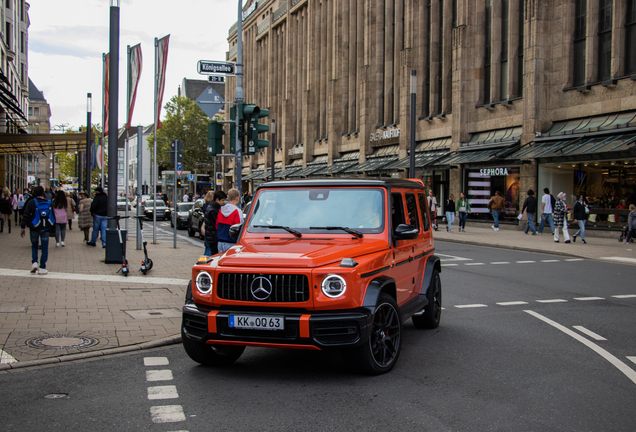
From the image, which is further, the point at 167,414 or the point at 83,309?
the point at 83,309

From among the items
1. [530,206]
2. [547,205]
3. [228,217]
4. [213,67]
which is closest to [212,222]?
[228,217]

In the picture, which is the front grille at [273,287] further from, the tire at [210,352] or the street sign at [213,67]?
the street sign at [213,67]

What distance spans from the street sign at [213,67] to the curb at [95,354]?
8.68 m

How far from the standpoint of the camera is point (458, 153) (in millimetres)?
32625

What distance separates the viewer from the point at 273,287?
5.19 meters

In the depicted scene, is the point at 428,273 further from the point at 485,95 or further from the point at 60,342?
the point at 485,95

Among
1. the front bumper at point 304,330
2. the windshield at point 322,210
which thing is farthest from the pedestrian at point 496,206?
the front bumper at point 304,330

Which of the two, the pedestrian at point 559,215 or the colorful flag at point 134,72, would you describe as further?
the pedestrian at point 559,215

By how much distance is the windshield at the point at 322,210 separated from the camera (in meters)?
6.32

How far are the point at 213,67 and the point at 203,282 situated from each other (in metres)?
10.00

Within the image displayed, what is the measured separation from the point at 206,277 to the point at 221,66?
10023 millimetres

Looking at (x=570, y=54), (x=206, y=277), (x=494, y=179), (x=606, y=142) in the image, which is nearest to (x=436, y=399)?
(x=206, y=277)

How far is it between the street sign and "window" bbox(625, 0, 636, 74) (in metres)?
16.6

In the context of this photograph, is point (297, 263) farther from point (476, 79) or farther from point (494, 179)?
point (476, 79)
